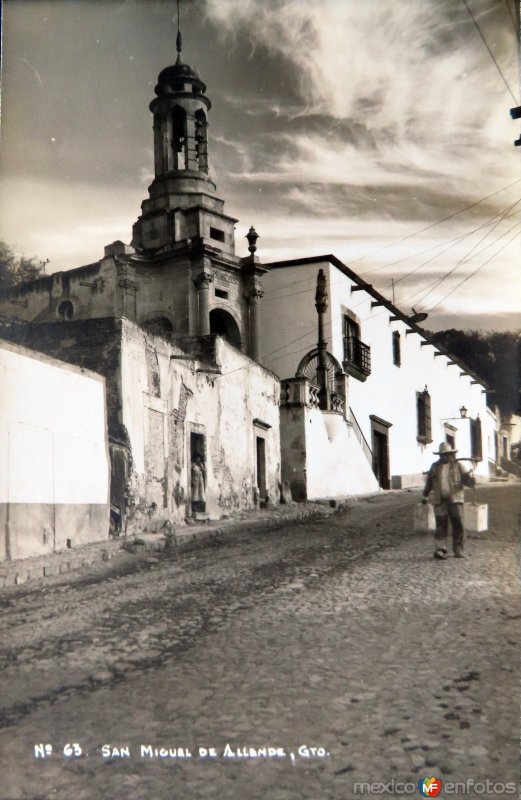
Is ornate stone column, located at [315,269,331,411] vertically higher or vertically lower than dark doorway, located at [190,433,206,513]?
higher

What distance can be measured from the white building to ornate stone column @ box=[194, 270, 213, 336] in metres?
1.26

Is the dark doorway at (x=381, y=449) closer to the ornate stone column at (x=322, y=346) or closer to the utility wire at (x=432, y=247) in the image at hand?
the ornate stone column at (x=322, y=346)

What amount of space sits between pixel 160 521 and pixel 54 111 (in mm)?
7001

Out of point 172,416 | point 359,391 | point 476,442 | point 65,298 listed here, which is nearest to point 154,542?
point 65,298

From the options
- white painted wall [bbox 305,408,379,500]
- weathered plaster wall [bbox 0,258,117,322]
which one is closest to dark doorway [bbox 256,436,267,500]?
white painted wall [bbox 305,408,379,500]

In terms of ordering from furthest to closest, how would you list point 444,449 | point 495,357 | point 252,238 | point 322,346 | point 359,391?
point 359,391
point 322,346
point 444,449
point 252,238
point 495,357

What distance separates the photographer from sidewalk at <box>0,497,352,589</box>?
6.57 metres

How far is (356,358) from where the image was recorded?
12.9 metres

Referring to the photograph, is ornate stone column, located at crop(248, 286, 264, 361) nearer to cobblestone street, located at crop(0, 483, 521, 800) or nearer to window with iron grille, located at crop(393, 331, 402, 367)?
window with iron grille, located at crop(393, 331, 402, 367)

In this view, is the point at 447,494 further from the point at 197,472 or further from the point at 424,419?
the point at 197,472

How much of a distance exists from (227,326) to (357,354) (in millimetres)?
4383

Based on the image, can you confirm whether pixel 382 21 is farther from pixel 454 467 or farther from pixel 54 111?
pixel 454 467

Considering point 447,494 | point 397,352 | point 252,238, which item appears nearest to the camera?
point 252,238

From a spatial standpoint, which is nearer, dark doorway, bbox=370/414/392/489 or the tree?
the tree
